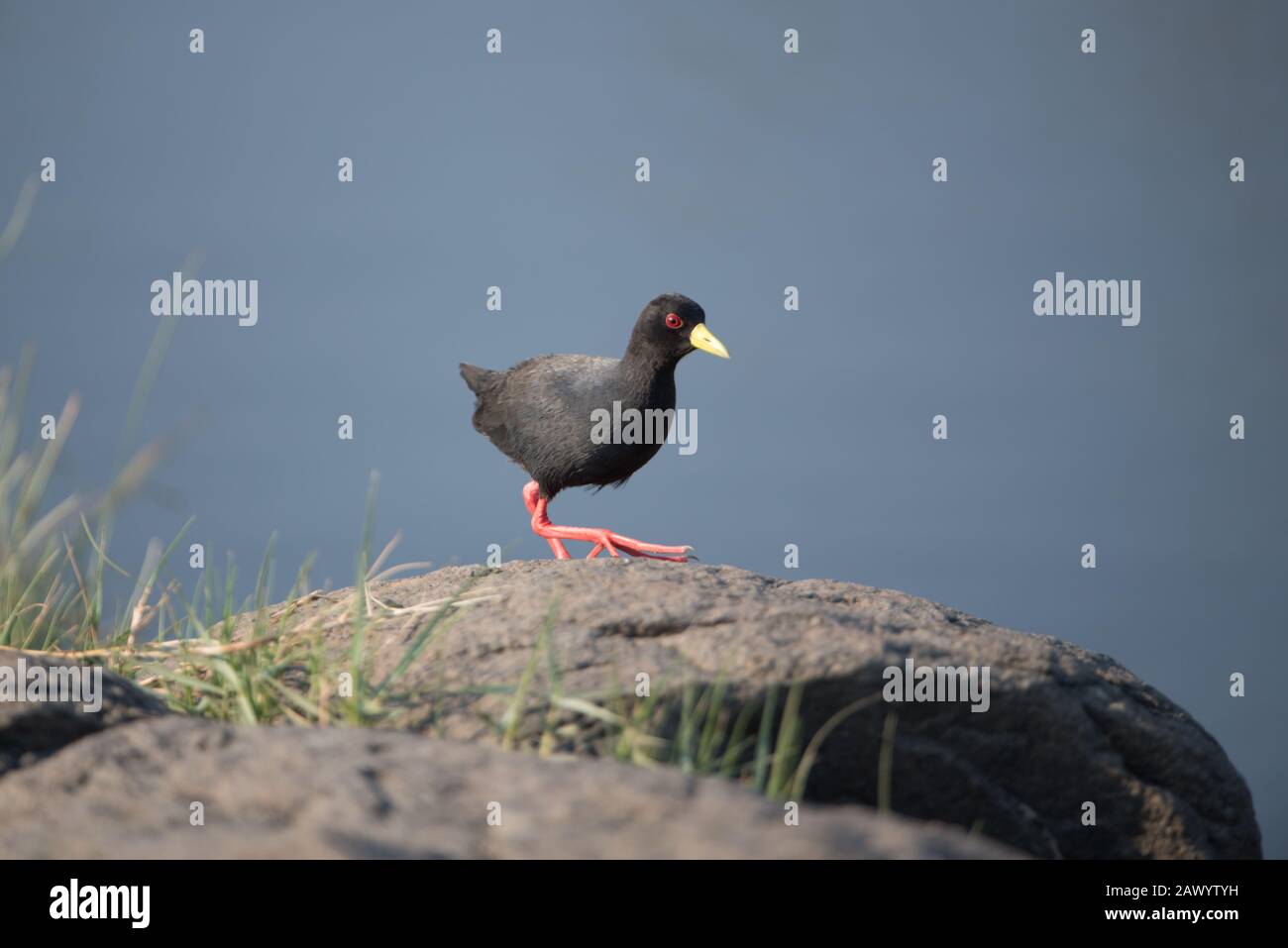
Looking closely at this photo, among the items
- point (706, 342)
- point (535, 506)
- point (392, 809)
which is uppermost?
point (706, 342)

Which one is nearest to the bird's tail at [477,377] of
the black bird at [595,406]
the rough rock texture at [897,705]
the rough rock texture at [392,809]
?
the black bird at [595,406]

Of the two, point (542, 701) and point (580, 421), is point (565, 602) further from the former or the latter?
point (580, 421)

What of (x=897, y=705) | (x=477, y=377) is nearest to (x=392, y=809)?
(x=897, y=705)

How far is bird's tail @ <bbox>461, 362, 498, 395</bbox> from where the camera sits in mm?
6988

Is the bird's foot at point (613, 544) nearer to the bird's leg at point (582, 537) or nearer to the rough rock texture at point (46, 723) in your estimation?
the bird's leg at point (582, 537)

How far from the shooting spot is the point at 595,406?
5797mm

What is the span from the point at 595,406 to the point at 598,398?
0.05 m

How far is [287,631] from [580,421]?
2349 millimetres

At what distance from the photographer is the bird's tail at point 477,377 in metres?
6.99

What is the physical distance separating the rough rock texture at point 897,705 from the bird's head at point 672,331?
7.77 ft

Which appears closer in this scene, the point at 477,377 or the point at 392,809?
the point at 392,809

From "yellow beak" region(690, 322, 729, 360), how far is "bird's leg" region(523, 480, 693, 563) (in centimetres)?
105

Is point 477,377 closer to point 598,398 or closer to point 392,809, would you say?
point 598,398

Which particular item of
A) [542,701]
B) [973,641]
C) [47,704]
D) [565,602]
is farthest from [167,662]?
[973,641]
